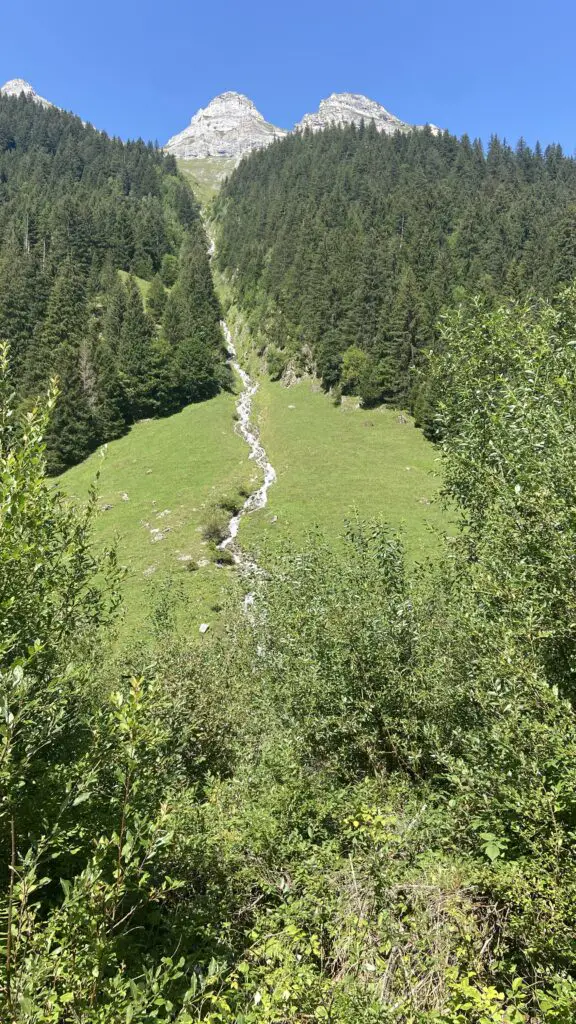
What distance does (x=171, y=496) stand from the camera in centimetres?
4788

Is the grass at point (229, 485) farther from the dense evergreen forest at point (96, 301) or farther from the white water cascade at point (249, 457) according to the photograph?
the dense evergreen forest at point (96, 301)

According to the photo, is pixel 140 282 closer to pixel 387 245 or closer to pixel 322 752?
pixel 387 245

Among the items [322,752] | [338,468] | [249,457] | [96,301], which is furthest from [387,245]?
[322,752]

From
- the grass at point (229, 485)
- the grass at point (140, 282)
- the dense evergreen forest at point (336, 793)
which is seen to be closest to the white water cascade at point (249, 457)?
the grass at point (229, 485)

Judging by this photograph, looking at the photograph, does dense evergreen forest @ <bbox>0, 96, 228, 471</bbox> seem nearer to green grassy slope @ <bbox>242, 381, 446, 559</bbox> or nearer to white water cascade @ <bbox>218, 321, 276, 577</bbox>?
white water cascade @ <bbox>218, 321, 276, 577</bbox>

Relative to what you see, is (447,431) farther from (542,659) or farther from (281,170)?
(281,170)

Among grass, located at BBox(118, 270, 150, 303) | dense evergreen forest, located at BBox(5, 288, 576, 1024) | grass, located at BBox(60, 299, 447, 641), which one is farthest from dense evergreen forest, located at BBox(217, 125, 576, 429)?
dense evergreen forest, located at BBox(5, 288, 576, 1024)

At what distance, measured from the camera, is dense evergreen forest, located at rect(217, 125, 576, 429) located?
73.2 m

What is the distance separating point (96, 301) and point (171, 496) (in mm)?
61055

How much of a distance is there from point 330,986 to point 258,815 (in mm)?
3021

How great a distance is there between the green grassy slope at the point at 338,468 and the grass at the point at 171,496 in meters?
4.60

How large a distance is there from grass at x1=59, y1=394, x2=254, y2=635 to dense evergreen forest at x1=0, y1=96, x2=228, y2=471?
5.00 metres

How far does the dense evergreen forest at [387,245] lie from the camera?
73.2 meters

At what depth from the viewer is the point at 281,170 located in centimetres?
14925
